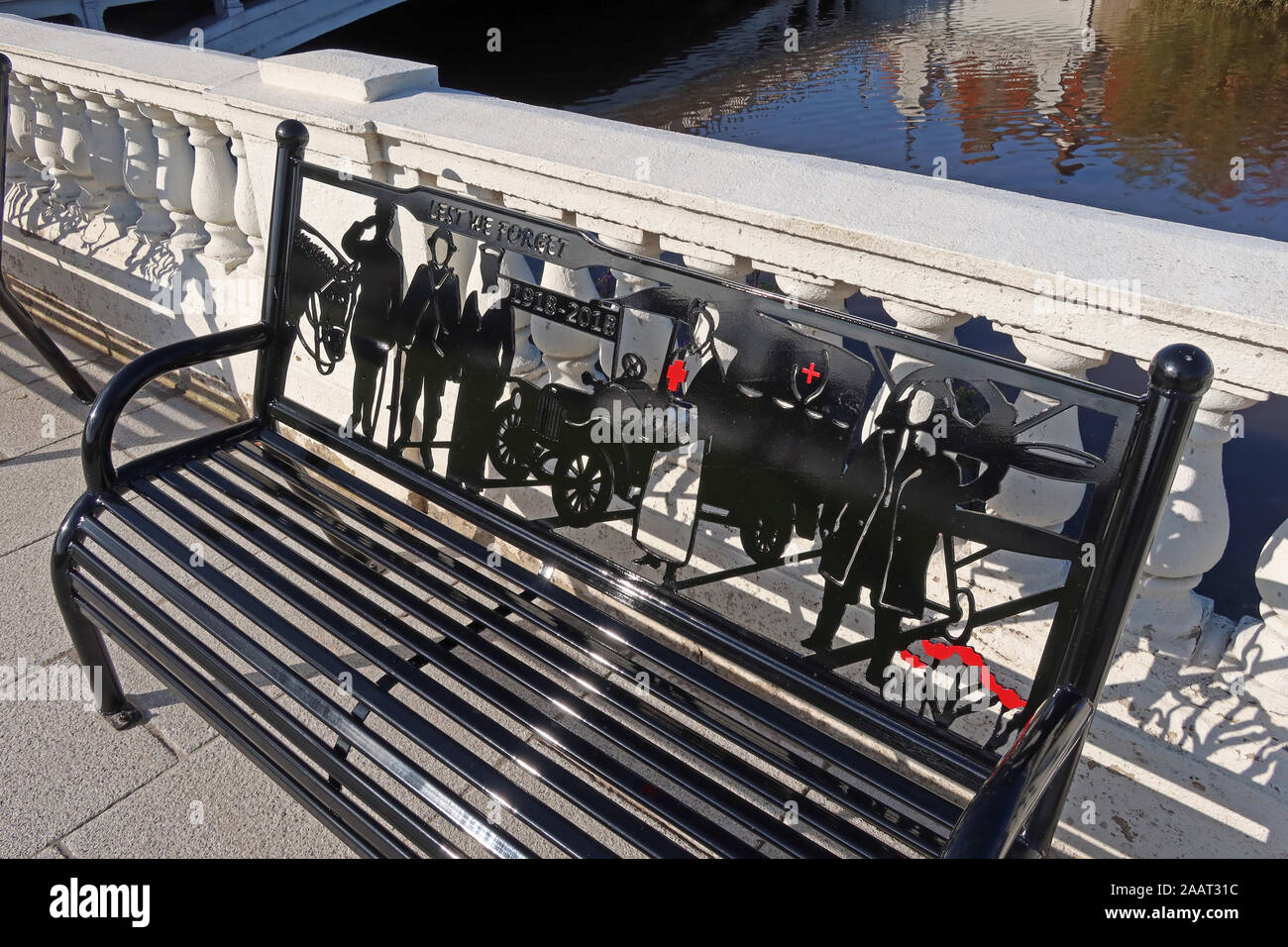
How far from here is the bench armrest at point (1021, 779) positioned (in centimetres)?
125

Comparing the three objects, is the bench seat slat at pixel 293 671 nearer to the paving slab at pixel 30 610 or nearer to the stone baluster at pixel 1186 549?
the paving slab at pixel 30 610

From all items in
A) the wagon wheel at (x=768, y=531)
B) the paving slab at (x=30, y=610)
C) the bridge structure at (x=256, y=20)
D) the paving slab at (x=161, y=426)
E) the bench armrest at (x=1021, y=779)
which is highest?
the bridge structure at (x=256, y=20)

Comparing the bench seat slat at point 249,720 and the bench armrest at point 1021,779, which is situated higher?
the bench armrest at point 1021,779

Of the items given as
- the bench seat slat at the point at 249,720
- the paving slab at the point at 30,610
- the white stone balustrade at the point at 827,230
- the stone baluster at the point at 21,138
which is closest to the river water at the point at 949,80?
the stone baluster at the point at 21,138

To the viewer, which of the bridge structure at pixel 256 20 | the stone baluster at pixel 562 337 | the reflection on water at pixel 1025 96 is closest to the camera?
the stone baluster at pixel 562 337

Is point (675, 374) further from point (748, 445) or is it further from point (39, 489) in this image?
point (39, 489)

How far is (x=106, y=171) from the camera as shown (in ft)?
13.1

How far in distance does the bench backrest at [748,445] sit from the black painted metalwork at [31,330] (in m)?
1.75

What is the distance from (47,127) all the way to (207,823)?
3.57 m

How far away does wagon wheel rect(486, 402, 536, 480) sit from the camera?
2141mm

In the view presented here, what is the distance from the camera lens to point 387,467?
93.8 inches

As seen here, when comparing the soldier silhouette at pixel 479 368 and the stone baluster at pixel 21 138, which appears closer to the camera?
the soldier silhouette at pixel 479 368

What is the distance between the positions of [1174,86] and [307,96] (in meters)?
23.6
